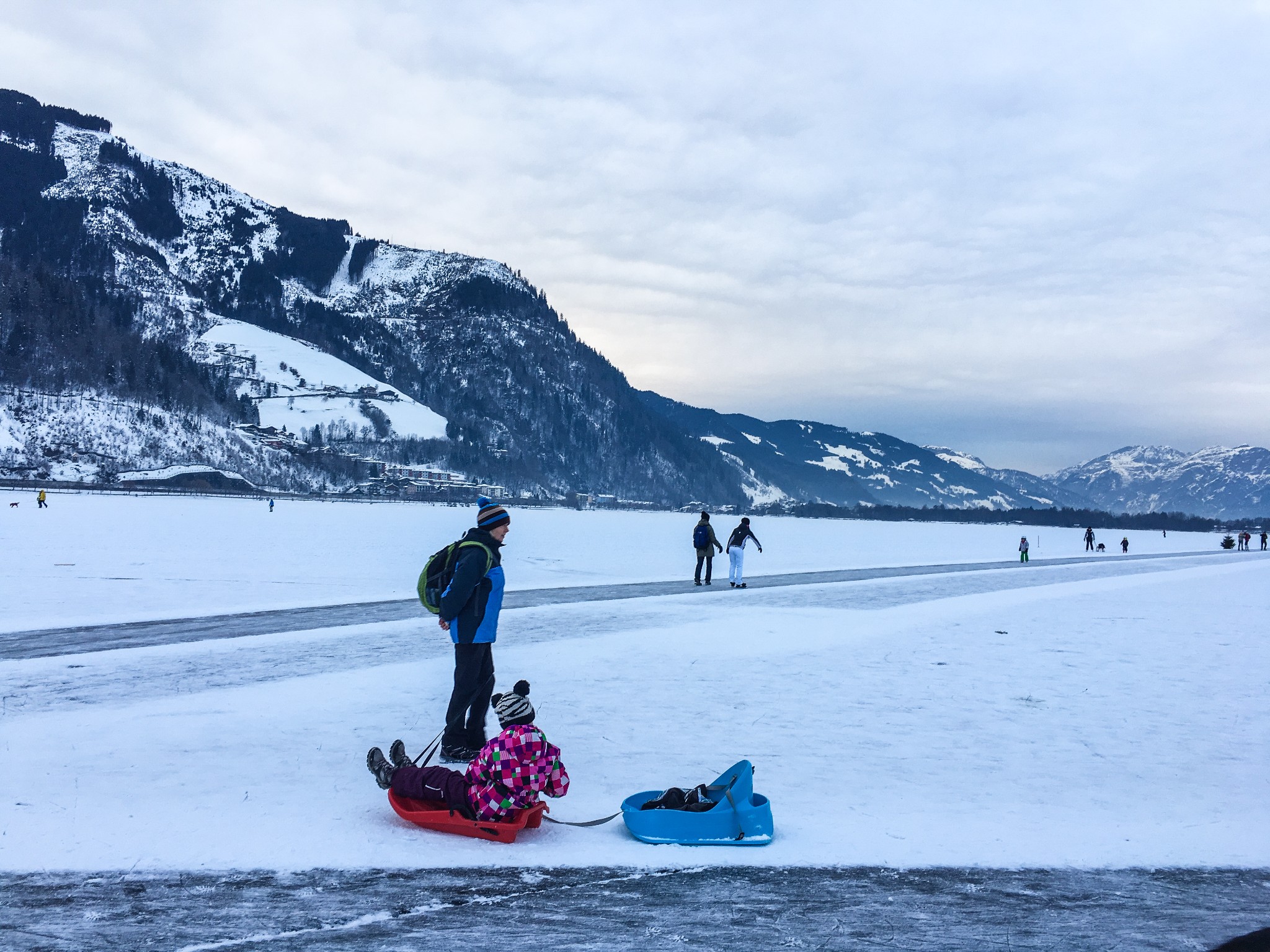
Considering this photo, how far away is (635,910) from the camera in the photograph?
4320 mm

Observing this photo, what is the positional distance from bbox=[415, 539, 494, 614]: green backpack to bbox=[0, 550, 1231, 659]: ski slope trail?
7.36m

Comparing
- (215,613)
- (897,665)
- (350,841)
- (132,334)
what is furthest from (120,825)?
(132,334)

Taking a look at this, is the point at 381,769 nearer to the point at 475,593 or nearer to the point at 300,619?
the point at 475,593

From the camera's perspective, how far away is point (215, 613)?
49.6 ft

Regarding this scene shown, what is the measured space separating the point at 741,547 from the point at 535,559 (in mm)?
10868

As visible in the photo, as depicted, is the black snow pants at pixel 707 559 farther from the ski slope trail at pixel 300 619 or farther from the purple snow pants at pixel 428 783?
the purple snow pants at pixel 428 783

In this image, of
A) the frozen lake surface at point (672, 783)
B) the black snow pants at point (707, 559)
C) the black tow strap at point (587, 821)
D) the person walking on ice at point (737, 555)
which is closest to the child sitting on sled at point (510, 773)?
the black tow strap at point (587, 821)

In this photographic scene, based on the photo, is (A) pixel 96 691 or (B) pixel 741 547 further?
(B) pixel 741 547

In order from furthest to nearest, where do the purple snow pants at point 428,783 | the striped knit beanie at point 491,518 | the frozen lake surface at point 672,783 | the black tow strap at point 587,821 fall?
the striped knit beanie at point 491,518 < the purple snow pants at point 428,783 < the black tow strap at point 587,821 < the frozen lake surface at point 672,783

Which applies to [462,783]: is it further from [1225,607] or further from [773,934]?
[1225,607]

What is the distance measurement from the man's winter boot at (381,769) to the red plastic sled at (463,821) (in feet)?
0.63

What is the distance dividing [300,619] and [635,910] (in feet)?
39.2

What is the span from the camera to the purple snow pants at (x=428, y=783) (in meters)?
5.41

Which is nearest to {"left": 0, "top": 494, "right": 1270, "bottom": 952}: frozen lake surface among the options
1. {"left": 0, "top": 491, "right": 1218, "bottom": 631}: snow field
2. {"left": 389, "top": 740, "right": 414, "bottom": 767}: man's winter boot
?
{"left": 389, "top": 740, "right": 414, "bottom": 767}: man's winter boot
